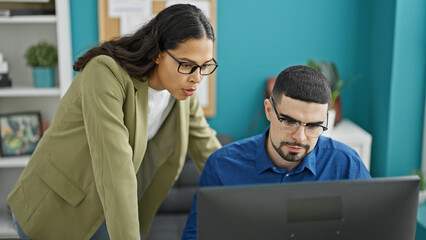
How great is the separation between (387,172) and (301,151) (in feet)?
5.03

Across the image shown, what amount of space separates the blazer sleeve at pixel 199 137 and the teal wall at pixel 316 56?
1112mm

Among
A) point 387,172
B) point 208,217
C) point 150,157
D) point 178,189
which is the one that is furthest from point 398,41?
point 208,217

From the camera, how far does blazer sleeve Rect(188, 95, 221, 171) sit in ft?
5.69

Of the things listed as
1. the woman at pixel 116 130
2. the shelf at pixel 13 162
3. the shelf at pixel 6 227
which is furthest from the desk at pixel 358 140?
the shelf at pixel 6 227

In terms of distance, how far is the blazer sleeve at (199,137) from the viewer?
5.69 ft

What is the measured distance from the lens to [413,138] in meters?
2.64

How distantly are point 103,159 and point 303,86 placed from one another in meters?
0.55

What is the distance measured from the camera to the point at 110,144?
1273mm

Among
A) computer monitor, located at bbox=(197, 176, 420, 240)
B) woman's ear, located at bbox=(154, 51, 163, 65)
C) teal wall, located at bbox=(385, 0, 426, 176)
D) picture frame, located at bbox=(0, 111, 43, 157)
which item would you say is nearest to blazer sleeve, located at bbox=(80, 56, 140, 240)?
woman's ear, located at bbox=(154, 51, 163, 65)

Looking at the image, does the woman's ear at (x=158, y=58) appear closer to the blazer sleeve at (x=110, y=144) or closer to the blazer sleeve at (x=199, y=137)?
the blazer sleeve at (x=110, y=144)

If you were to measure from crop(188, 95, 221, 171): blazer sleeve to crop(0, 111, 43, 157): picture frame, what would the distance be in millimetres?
1337

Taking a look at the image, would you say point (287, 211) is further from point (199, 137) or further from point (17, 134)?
point (17, 134)

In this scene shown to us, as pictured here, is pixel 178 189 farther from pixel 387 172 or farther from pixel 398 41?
pixel 398 41

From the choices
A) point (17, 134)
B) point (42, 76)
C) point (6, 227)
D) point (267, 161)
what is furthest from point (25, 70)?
point (267, 161)
